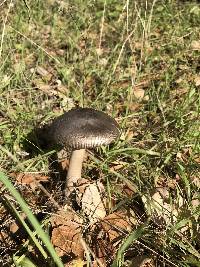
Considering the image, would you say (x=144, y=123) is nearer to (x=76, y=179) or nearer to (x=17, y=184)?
(x=76, y=179)

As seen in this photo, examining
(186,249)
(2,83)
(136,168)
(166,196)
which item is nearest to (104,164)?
(136,168)

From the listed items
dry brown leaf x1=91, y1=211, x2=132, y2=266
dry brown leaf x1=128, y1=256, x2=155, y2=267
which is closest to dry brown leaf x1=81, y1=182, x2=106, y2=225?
A: dry brown leaf x1=91, y1=211, x2=132, y2=266

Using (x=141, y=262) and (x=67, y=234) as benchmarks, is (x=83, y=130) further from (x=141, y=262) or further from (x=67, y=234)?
(x=141, y=262)

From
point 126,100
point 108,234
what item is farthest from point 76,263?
point 126,100

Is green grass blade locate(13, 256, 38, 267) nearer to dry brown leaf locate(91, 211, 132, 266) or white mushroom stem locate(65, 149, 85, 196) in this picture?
dry brown leaf locate(91, 211, 132, 266)

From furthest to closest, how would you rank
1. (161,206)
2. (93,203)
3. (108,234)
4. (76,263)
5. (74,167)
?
(74,167), (93,203), (108,234), (161,206), (76,263)

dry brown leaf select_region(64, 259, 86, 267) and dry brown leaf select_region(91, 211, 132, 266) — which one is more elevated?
dry brown leaf select_region(64, 259, 86, 267)

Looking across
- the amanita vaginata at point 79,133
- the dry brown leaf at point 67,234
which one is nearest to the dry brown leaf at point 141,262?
the dry brown leaf at point 67,234
